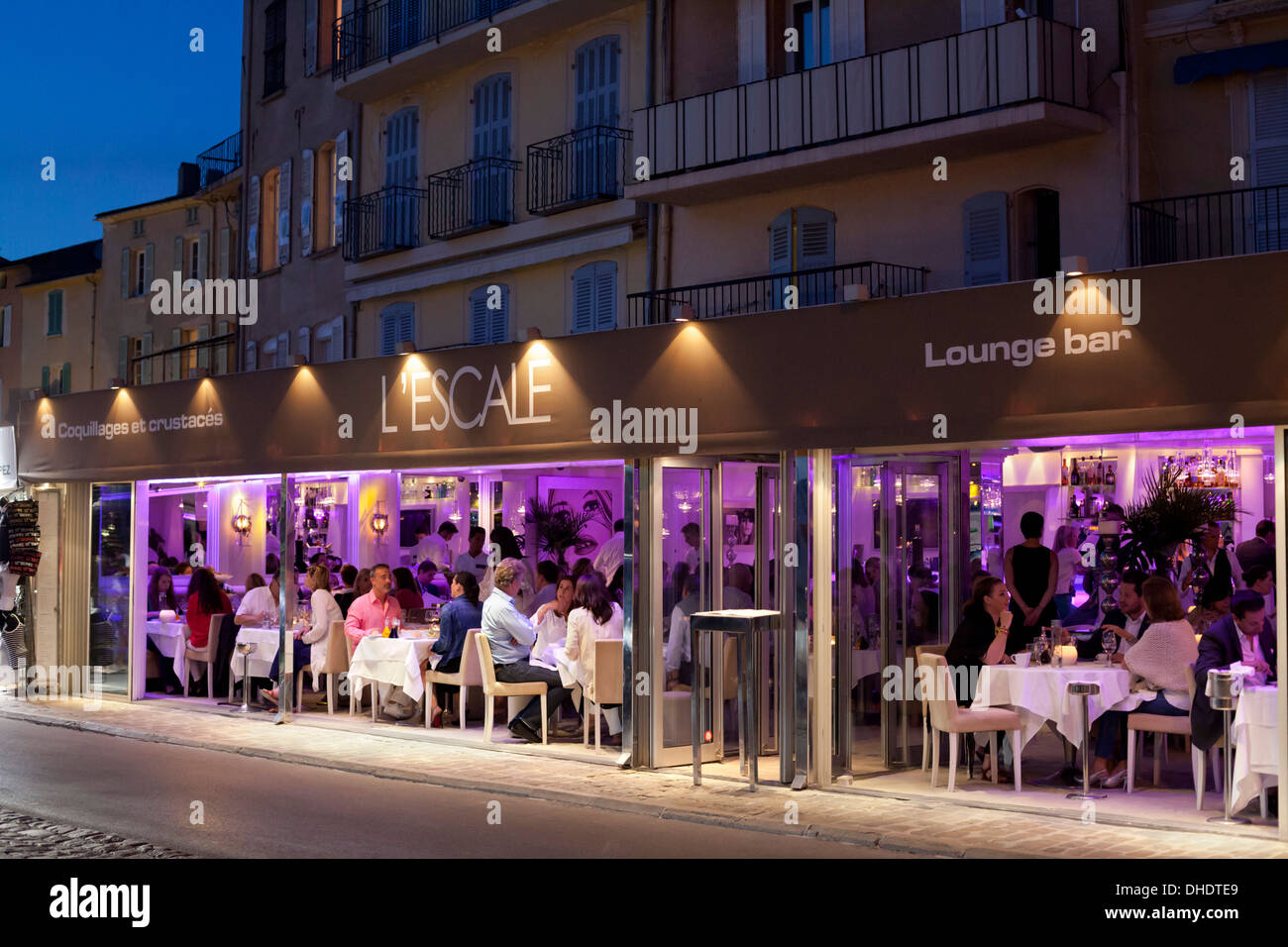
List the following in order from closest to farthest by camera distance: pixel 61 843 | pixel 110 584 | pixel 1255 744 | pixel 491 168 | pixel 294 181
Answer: pixel 61 843 < pixel 1255 744 < pixel 110 584 < pixel 491 168 < pixel 294 181

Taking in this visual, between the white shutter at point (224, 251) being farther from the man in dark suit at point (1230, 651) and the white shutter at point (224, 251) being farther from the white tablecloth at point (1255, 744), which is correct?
the white tablecloth at point (1255, 744)

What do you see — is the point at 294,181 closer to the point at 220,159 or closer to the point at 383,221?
the point at 383,221

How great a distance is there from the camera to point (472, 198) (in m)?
21.2

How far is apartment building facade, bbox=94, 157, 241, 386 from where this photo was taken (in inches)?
1255

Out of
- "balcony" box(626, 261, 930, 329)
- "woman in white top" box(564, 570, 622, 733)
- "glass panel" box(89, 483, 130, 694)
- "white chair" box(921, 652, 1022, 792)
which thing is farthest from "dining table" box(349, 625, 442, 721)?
"white chair" box(921, 652, 1022, 792)

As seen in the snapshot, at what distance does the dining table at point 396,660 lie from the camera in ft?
49.1

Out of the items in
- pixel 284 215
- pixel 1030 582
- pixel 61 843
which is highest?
pixel 284 215

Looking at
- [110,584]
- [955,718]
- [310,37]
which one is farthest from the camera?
[310,37]

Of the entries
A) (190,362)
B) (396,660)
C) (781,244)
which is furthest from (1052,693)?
(190,362)

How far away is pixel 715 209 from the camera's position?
18.1 metres

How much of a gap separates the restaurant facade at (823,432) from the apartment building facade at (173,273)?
14.2m

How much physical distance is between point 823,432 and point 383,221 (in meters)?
13.1
